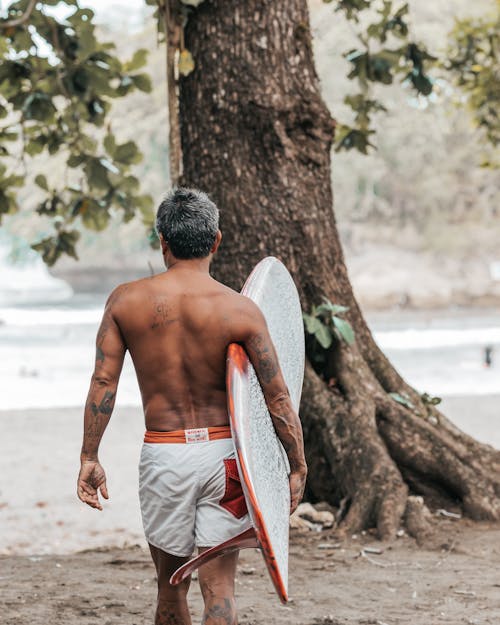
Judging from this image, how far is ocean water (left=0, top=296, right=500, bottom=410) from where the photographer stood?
1744 cm

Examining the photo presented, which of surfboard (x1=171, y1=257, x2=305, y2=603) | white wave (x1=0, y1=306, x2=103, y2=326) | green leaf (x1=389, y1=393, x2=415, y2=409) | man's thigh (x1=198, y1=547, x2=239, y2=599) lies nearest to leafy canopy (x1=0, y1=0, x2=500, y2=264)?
green leaf (x1=389, y1=393, x2=415, y2=409)

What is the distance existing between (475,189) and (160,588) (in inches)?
1593

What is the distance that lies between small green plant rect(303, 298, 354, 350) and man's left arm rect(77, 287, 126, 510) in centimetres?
249

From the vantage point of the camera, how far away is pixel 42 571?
187 inches

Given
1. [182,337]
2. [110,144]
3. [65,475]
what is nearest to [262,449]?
[182,337]

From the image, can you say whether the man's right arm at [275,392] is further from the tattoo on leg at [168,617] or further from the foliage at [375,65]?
the foliage at [375,65]

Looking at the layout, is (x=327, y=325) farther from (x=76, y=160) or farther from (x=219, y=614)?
(x=219, y=614)

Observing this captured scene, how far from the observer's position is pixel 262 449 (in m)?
2.77

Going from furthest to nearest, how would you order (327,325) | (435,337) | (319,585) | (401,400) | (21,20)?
(435,337) → (21,20) → (401,400) → (327,325) → (319,585)

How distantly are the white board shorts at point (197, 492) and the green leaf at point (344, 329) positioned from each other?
8.47 feet

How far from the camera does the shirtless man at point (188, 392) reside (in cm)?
288

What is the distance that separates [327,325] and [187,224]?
2643 millimetres

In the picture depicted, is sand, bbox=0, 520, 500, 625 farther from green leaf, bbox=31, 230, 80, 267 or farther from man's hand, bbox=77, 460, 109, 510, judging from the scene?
green leaf, bbox=31, 230, 80, 267

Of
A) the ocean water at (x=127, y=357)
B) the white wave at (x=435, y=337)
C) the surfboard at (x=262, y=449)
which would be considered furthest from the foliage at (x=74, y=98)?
the white wave at (x=435, y=337)
